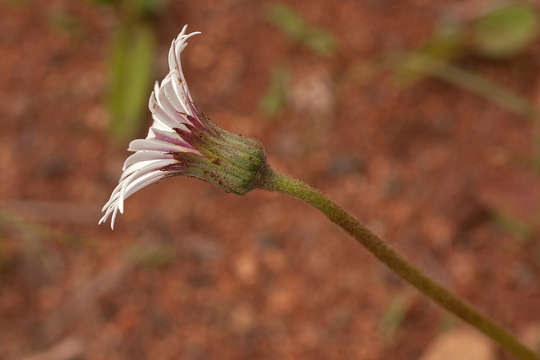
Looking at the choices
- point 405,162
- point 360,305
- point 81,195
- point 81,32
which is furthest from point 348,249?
point 81,32

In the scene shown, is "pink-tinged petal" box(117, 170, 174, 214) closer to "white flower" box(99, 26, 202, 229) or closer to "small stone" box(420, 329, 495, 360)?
"white flower" box(99, 26, 202, 229)

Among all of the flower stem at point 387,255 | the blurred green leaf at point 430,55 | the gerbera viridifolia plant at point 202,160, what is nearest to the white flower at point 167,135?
the gerbera viridifolia plant at point 202,160

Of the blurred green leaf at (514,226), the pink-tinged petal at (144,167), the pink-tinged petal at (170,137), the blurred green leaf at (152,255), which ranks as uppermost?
the pink-tinged petal at (170,137)

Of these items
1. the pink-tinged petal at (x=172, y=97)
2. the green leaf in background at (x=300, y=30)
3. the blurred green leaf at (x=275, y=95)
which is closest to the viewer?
the pink-tinged petal at (x=172, y=97)

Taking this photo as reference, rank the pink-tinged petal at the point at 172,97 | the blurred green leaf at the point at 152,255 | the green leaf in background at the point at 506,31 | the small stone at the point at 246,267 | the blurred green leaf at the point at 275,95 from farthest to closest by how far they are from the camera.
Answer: the blurred green leaf at the point at 275,95 → the green leaf in background at the point at 506,31 → the blurred green leaf at the point at 152,255 → the small stone at the point at 246,267 → the pink-tinged petal at the point at 172,97

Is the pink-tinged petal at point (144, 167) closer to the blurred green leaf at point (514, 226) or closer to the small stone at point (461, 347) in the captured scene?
the small stone at point (461, 347)

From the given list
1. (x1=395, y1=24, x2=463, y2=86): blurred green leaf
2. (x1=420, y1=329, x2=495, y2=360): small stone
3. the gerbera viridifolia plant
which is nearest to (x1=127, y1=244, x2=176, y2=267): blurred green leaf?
(x1=420, y1=329, x2=495, y2=360): small stone
